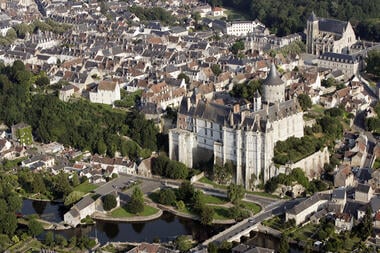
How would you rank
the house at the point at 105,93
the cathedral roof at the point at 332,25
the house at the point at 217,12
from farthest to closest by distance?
the house at the point at 217,12 → the cathedral roof at the point at 332,25 → the house at the point at 105,93

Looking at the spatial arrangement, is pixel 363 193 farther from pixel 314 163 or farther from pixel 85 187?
pixel 85 187

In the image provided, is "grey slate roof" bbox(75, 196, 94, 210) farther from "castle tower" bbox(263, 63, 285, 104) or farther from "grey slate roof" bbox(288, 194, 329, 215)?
"castle tower" bbox(263, 63, 285, 104)

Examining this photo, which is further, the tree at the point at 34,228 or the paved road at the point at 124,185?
the paved road at the point at 124,185

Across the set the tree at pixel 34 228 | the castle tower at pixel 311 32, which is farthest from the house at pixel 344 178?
the castle tower at pixel 311 32

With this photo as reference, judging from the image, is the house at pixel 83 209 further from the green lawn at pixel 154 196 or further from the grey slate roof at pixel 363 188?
the grey slate roof at pixel 363 188

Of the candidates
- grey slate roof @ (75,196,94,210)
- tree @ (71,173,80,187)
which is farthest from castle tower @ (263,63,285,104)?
grey slate roof @ (75,196,94,210)

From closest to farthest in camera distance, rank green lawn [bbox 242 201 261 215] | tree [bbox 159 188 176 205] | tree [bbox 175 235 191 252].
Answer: tree [bbox 175 235 191 252]
green lawn [bbox 242 201 261 215]
tree [bbox 159 188 176 205]
